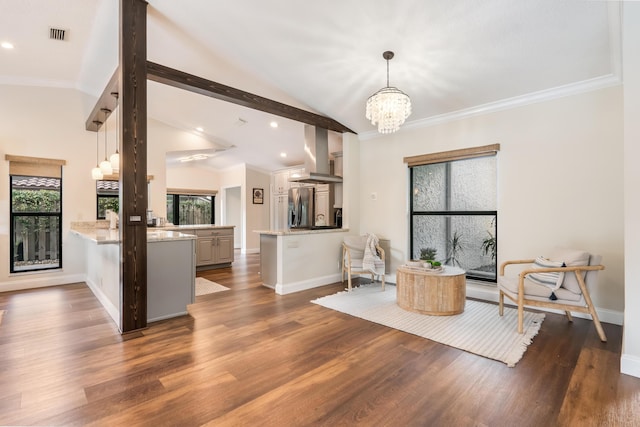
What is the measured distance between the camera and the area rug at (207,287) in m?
4.57

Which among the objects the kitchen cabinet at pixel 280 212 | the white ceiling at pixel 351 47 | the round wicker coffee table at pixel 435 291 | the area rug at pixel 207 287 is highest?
the white ceiling at pixel 351 47

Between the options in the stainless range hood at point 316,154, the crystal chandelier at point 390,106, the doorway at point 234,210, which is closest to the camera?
the crystal chandelier at point 390,106

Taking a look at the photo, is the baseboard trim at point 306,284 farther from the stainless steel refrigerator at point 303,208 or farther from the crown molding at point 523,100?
the crown molding at point 523,100

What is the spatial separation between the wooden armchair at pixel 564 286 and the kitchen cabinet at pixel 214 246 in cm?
534

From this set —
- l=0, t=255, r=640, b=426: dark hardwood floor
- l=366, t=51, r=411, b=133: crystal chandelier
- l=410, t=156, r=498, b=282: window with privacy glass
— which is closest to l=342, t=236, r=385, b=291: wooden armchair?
l=410, t=156, r=498, b=282: window with privacy glass

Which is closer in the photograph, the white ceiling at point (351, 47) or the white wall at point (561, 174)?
the white ceiling at point (351, 47)

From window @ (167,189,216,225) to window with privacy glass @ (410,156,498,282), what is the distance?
685cm

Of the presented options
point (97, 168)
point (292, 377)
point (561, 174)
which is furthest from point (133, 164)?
point (561, 174)

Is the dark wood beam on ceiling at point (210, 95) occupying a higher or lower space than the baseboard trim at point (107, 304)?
higher

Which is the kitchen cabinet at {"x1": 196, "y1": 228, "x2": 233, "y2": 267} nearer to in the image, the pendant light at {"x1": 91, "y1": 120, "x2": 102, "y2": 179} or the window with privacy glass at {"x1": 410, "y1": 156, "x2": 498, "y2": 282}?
the pendant light at {"x1": 91, "y1": 120, "x2": 102, "y2": 179}

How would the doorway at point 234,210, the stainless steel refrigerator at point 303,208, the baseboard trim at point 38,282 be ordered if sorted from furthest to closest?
the doorway at point 234,210 → the stainless steel refrigerator at point 303,208 → the baseboard trim at point 38,282

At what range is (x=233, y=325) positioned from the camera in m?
3.20

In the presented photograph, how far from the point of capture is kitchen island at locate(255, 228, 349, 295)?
14.8 feet

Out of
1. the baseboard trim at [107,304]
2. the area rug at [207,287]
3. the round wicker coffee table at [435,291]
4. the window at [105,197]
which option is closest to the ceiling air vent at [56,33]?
the window at [105,197]
